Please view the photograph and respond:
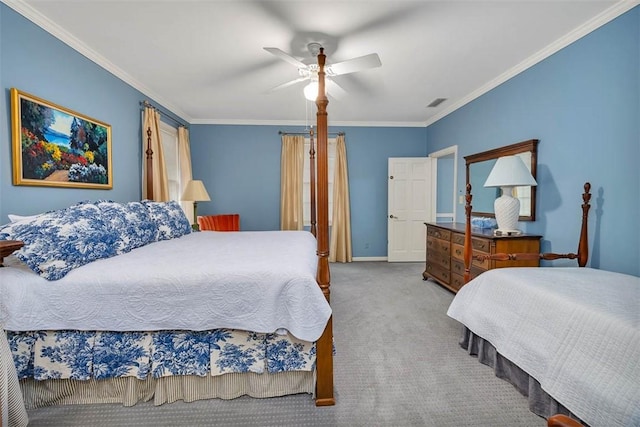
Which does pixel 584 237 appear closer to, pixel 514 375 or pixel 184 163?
pixel 514 375

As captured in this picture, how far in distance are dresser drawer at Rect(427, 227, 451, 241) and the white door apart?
1155 mm

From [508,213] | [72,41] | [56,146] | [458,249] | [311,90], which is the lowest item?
[458,249]

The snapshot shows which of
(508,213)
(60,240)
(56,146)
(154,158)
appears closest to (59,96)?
(56,146)

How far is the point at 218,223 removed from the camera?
175 inches

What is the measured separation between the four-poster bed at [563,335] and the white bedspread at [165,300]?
1132 millimetres

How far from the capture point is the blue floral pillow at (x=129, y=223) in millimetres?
2068

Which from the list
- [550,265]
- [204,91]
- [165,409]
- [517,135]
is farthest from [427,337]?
[204,91]

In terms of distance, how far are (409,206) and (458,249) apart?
6.51 feet

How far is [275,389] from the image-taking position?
171 cm

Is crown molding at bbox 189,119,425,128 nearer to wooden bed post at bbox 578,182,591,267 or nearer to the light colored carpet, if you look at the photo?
wooden bed post at bbox 578,182,591,267

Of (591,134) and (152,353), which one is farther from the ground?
(591,134)

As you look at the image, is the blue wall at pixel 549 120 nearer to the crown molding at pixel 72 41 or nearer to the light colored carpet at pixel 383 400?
the crown molding at pixel 72 41

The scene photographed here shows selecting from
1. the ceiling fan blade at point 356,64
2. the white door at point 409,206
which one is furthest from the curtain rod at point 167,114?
the white door at point 409,206

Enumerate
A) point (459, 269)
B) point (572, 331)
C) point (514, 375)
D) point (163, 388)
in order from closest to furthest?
point (572, 331) < point (163, 388) < point (514, 375) < point (459, 269)
